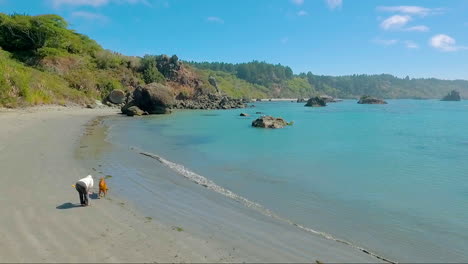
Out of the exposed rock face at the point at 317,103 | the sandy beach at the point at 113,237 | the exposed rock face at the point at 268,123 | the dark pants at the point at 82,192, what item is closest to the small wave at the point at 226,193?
the sandy beach at the point at 113,237

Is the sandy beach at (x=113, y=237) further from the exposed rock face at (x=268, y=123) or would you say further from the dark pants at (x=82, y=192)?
the exposed rock face at (x=268, y=123)

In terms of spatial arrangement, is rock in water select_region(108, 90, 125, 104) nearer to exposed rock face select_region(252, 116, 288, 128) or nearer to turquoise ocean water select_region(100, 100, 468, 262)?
exposed rock face select_region(252, 116, 288, 128)

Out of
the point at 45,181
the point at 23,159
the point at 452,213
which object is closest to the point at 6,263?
the point at 45,181

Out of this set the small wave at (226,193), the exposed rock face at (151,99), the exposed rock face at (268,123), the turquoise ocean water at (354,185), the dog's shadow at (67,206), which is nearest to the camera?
the small wave at (226,193)

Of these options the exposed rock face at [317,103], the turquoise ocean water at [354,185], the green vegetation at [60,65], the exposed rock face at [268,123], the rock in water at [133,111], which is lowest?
the turquoise ocean water at [354,185]

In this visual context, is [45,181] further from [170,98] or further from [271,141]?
[170,98]

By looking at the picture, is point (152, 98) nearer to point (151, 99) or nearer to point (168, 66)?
point (151, 99)

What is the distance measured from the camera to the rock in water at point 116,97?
62469mm

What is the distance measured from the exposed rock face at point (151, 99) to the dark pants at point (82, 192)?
43030mm

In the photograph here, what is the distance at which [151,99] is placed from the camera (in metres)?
51.9

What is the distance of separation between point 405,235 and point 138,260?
6674 mm

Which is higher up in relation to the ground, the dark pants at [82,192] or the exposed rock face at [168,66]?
the exposed rock face at [168,66]

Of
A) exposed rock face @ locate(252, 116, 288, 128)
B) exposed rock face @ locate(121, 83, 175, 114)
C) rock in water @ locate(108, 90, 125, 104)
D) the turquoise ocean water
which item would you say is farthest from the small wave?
rock in water @ locate(108, 90, 125, 104)

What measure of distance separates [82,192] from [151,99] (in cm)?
4410
